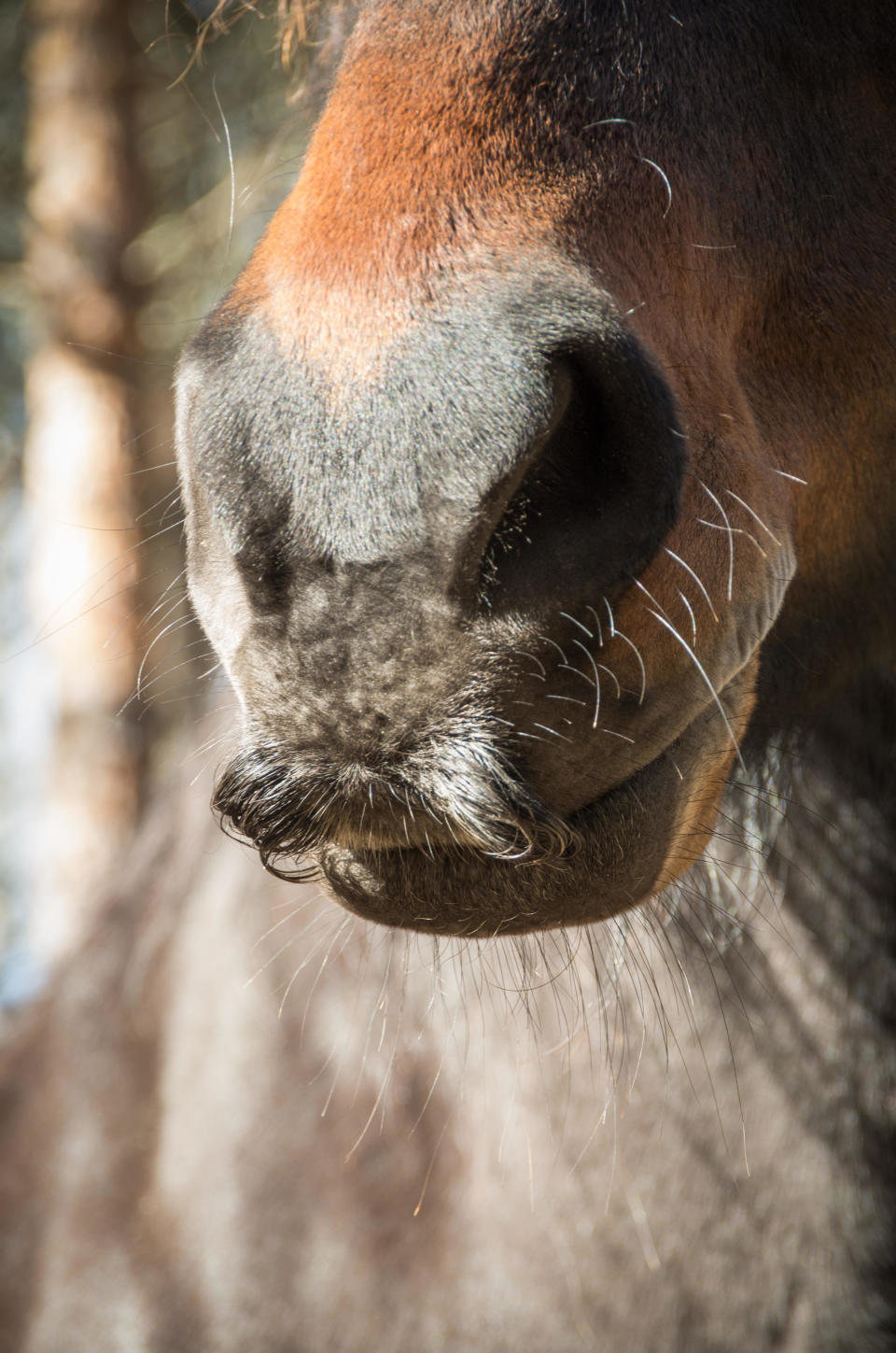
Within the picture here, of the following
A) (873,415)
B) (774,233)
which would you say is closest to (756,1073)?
(873,415)

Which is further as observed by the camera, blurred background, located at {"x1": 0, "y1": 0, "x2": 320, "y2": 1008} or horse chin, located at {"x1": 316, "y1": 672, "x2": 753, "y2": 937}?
blurred background, located at {"x1": 0, "y1": 0, "x2": 320, "y2": 1008}

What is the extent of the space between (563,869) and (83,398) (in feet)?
13.6

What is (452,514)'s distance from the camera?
808 mm

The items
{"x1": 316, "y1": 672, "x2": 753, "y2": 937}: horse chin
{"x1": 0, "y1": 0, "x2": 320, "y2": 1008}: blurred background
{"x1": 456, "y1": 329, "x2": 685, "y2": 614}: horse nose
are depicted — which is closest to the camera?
{"x1": 456, "y1": 329, "x2": 685, "y2": 614}: horse nose

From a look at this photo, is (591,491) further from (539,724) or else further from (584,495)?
(539,724)

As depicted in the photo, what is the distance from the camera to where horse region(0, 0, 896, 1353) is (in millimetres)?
846

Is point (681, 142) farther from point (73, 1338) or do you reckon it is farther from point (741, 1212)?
point (73, 1338)

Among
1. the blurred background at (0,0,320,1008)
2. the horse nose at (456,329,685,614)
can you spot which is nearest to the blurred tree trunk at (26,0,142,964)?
the blurred background at (0,0,320,1008)

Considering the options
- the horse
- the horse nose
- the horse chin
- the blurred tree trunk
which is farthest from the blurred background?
the horse nose

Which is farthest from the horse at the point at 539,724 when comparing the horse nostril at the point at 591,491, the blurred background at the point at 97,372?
the blurred background at the point at 97,372

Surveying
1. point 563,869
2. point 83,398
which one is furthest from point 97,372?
point 563,869

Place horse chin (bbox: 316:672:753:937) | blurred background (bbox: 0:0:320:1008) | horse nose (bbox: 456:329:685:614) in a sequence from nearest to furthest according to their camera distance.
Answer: horse nose (bbox: 456:329:685:614) → horse chin (bbox: 316:672:753:937) → blurred background (bbox: 0:0:320:1008)

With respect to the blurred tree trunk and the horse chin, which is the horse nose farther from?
the blurred tree trunk

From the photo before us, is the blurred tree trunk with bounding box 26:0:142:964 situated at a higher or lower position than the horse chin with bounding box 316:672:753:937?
higher
